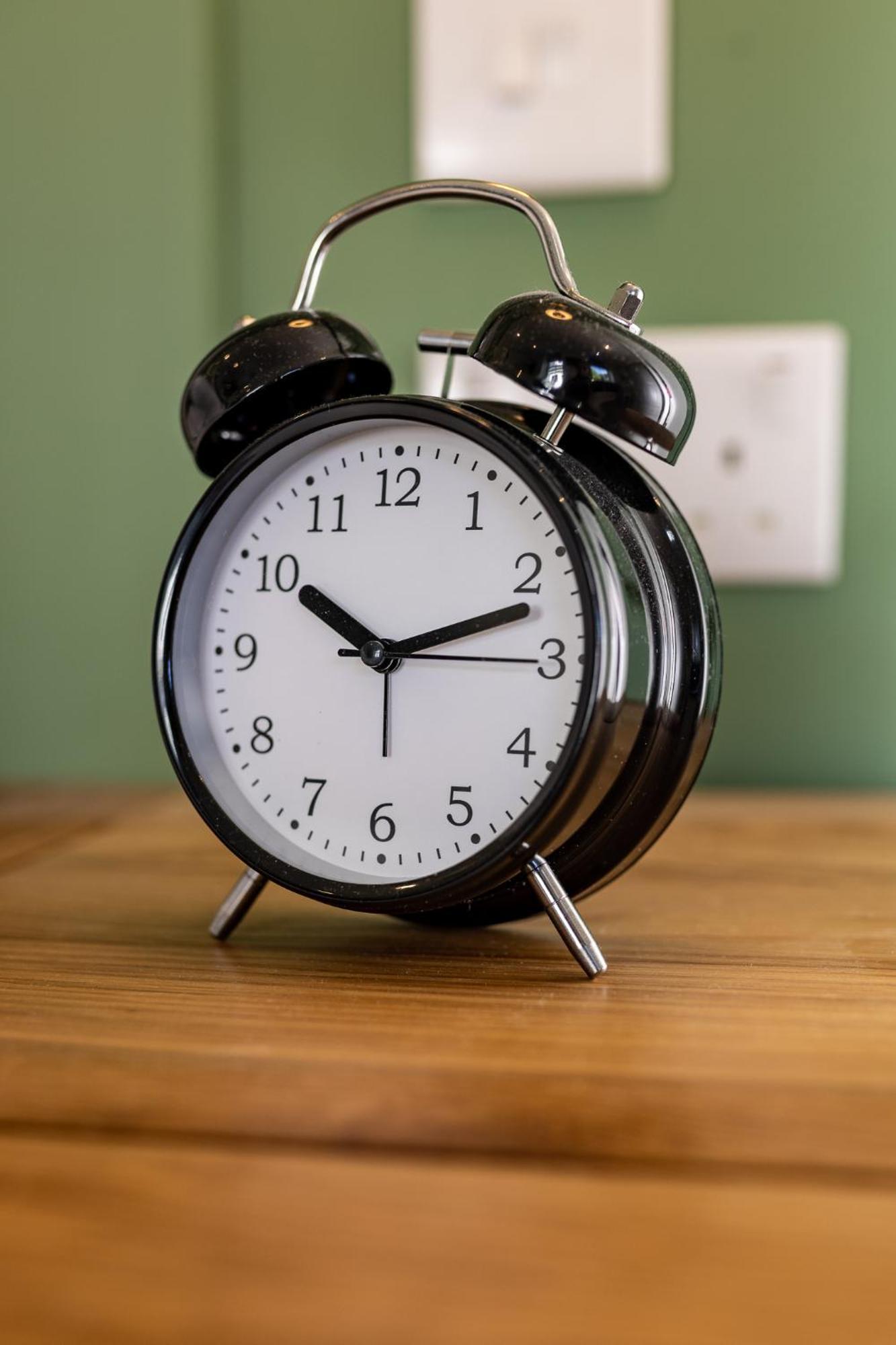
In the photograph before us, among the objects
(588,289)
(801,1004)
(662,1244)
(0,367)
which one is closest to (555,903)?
(801,1004)

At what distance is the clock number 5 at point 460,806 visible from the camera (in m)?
0.52

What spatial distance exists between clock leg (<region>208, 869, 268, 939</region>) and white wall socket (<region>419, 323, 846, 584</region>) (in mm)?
575

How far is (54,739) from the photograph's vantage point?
42.8 inches

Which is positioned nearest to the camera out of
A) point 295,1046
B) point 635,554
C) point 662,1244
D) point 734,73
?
point 662,1244

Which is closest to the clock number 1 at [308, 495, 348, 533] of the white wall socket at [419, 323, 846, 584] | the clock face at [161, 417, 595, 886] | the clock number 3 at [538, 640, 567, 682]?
the clock face at [161, 417, 595, 886]

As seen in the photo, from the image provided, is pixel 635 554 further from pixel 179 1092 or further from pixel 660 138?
pixel 660 138

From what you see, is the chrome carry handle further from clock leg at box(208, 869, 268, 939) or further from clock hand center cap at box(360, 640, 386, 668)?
clock leg at box(208, 869, 268, 939)

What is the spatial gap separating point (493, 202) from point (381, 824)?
312 mm

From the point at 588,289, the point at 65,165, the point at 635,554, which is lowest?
the point at 635,554

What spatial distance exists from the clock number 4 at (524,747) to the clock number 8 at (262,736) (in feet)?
0.40

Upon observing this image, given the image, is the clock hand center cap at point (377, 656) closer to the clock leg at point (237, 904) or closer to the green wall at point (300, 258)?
the clock leg at point (237, 904)

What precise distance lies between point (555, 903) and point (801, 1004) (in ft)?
0.35

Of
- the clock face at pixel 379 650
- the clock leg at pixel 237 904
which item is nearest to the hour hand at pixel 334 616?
the clock face at pixel 379 650

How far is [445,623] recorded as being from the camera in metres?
0.53
